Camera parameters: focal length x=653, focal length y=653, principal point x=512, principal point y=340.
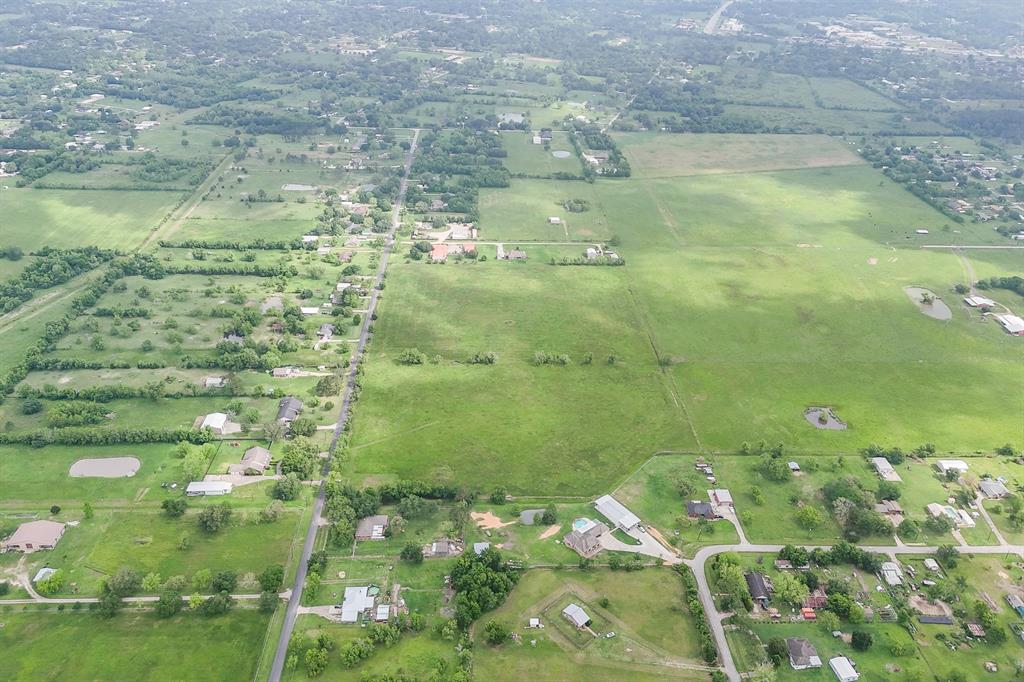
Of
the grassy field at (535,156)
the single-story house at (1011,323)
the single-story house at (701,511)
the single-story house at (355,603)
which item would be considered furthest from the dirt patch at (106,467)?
the single-story house at (1011,323)

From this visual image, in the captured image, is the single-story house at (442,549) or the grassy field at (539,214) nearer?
the single-story house at (442,549)

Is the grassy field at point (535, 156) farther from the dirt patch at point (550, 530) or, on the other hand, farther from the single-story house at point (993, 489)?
the single-story house at point (993, 489)

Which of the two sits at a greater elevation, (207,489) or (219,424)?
(219,424)

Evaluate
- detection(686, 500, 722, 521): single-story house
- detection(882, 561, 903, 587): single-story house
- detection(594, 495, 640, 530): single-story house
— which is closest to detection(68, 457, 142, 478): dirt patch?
detection(594, 495, 640, 530): single-story house

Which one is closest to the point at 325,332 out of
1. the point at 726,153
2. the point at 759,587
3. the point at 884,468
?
the point at 759,587

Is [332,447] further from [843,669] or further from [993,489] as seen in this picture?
[993,489]
